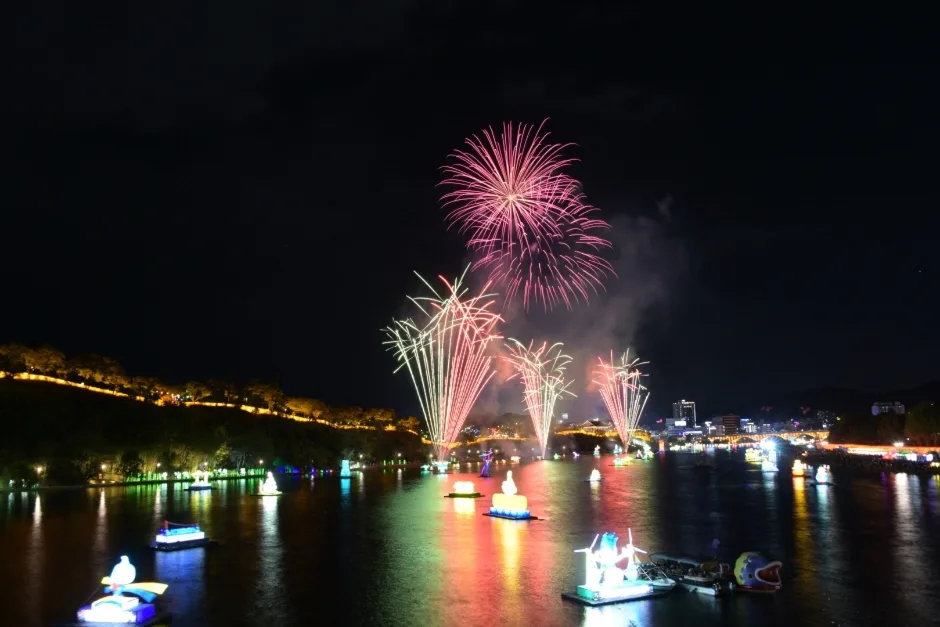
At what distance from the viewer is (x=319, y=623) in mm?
16078

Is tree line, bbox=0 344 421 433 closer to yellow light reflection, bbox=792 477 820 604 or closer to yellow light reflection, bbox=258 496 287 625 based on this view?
yellow light reflection, bbox=258 496 287 625

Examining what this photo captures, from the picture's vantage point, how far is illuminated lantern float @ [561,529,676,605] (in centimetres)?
1761

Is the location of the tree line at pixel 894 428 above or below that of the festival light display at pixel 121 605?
below

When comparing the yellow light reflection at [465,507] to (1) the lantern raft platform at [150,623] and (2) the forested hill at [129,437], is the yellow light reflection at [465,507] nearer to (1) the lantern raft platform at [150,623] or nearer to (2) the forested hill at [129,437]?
(1) the lantern raft platform at [150,623]

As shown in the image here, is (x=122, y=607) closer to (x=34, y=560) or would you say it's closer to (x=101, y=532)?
(x=34, y=560)

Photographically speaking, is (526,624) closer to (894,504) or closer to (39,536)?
(39,536)

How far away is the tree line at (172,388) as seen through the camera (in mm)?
84075

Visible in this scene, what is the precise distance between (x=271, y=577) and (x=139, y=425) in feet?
207

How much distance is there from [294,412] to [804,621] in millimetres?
107461

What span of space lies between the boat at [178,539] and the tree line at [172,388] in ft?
219

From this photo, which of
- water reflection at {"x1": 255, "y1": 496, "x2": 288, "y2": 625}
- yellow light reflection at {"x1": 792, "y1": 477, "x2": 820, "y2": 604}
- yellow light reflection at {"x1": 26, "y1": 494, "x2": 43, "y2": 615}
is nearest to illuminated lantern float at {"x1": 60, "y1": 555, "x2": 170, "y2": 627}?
yellow light reflection at {"x1": 26, "y1": 494, "x2": 43, "y2": 615}

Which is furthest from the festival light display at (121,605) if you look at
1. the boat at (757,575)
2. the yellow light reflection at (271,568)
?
the boat at (757,575)

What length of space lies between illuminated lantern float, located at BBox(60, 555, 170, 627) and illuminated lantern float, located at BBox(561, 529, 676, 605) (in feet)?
31.5

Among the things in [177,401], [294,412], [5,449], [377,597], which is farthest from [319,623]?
[294,412]
